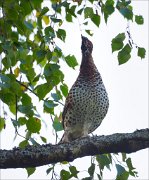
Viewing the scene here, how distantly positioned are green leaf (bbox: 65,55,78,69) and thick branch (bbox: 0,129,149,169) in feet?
1.77

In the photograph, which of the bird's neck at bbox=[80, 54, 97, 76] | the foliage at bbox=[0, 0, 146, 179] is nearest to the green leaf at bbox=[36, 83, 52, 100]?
the foliage at bbox=[0, 0, 146, 179]

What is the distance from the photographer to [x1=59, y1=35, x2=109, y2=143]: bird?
4.96 m

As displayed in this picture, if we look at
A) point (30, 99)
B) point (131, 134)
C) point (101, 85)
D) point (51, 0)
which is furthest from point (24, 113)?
point (101, 85)

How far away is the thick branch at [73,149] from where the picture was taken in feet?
11.0

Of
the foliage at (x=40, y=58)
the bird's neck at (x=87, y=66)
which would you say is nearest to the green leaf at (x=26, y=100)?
the foliage at (x=40, y=58)

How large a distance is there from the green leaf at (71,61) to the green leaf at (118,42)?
0.32 m

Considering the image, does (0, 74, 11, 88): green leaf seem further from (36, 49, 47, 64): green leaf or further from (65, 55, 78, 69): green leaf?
(65, 55, 78, 69): green leaf

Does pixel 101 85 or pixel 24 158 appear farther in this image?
pixel 101 85

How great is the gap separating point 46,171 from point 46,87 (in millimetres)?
573

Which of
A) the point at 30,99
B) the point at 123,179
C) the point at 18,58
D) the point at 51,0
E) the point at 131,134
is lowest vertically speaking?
the point at 123,179

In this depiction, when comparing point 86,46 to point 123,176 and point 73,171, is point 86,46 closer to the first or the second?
point 73,171

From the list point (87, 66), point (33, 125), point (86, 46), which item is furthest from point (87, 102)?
point (33, 125)

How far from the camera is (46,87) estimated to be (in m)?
3.57

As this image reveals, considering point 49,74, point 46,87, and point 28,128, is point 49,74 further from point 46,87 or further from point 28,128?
point 28,128
